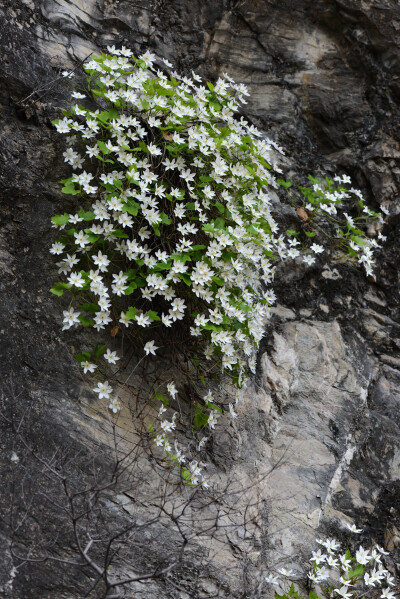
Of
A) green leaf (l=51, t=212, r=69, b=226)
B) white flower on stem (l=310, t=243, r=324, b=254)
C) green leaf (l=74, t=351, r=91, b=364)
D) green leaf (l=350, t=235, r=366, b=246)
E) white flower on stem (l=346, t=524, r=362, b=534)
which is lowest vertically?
green leaf (l=74, t=351, r=91, b=364)

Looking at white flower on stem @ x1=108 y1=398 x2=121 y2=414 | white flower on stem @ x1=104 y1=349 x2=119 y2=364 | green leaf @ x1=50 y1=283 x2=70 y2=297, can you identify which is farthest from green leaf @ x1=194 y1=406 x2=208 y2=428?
green leaf @ x1=50 y1=283 x2=70 y2=297

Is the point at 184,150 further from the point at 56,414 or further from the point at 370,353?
the point at 370,353

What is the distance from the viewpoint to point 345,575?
10.8 ft

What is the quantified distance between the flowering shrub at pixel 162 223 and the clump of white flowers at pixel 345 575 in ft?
2.57

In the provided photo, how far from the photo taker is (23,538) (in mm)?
2623

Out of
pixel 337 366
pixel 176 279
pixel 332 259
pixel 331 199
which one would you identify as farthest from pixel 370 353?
pixel 176 279

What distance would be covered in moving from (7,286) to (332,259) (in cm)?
224

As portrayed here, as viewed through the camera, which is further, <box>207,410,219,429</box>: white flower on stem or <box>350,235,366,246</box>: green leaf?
<box>350,235,366,246</box>: green leaf

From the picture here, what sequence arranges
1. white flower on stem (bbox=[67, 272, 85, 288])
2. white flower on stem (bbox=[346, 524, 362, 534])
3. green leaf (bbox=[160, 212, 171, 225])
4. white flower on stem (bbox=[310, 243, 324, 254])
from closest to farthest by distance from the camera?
1. white flower on stem (bbox=[67, 272, 85, 288])
2. green leaf (bbox=[160, 212, 171, 225])
3. white flower on stem (bbox=[346, 524, 362, 534])
4. white flower on stem (bbox=[310, 243, 324, 254])

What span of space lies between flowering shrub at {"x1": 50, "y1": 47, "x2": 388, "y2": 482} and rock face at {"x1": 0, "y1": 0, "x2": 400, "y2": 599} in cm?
21

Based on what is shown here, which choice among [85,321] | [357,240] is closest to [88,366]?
[85,321]

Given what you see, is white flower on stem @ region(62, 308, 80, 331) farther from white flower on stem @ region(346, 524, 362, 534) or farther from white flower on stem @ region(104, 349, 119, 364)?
white flower on stem @ region(346, 524, 362, 534)

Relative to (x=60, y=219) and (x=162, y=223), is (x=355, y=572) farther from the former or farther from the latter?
(x=60, y=219)

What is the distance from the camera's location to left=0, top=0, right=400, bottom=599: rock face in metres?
2.98
